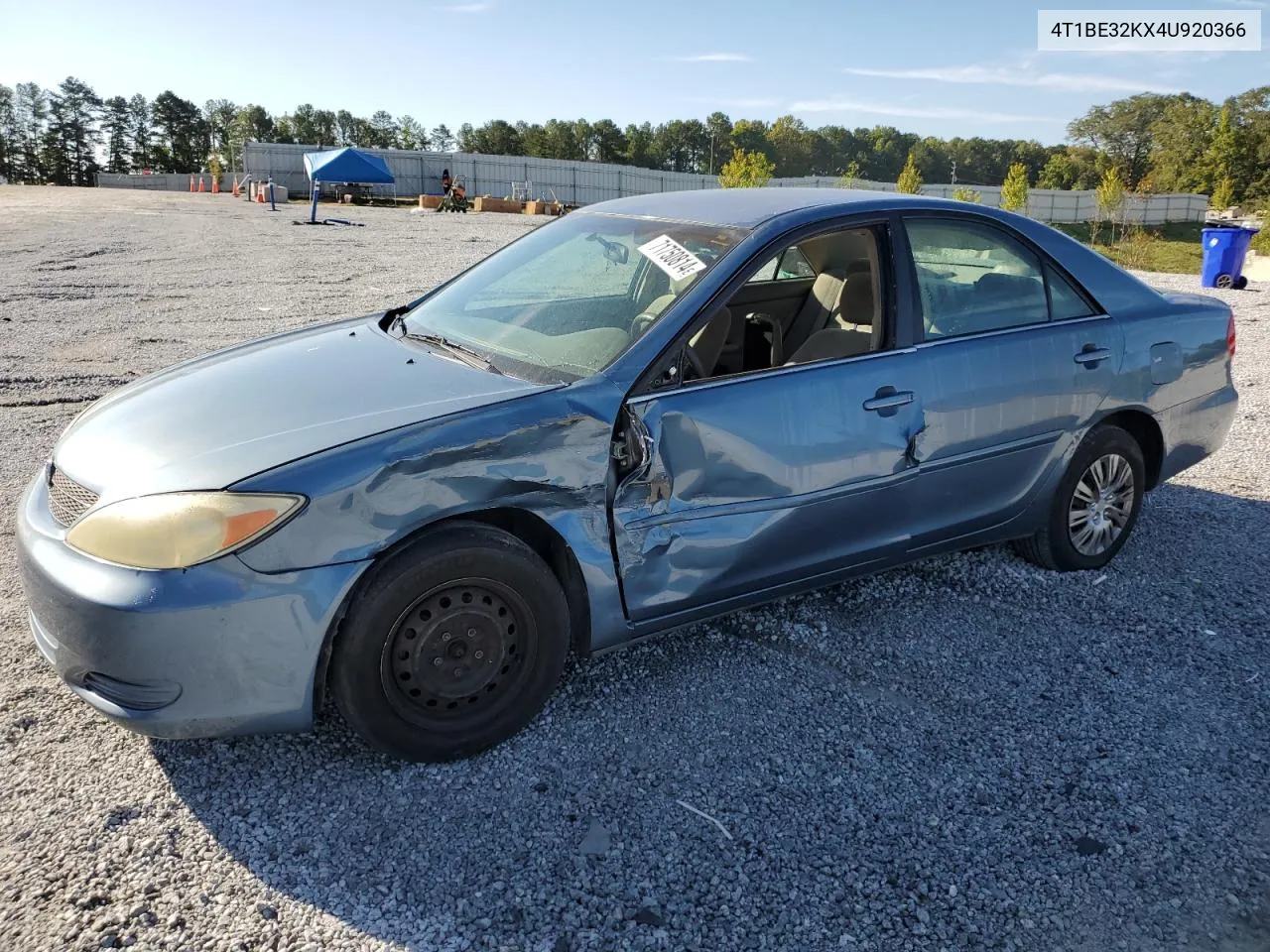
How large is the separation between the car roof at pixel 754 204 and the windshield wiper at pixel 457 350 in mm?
838

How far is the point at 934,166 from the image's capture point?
145125 millimetres

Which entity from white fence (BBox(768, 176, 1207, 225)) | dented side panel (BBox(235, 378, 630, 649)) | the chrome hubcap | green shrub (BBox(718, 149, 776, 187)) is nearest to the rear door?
the chrome hubcap

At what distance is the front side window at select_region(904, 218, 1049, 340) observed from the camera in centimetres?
363

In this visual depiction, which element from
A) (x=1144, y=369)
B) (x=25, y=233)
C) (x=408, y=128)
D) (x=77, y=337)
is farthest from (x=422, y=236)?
(x=408, y=128)

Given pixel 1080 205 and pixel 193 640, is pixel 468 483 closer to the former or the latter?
pixel 193 640

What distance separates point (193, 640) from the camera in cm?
238

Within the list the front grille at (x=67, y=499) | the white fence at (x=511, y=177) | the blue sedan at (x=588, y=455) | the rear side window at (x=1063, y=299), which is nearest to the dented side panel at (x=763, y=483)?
the blue sedan at (x=588, y=455)

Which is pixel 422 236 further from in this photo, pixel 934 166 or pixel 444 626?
pixel 934 166

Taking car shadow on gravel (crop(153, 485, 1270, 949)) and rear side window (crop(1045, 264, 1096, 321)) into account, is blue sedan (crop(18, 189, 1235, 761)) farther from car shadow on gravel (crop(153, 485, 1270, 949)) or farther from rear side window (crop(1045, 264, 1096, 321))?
car shadow on gravel (crop(153, 485, 1270, 949))

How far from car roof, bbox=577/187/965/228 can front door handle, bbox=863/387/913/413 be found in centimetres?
69

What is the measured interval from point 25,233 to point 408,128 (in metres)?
102

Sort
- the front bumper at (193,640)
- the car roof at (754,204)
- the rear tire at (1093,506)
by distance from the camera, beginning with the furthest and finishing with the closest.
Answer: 1. the rear tire at (1093,506)
2. the car roof at (754,204)
3. the front bumper at (193,640)

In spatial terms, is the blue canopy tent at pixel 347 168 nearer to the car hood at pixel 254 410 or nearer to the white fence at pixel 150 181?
the car hood at pixel 254 410

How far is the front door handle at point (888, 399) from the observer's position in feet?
11.0
